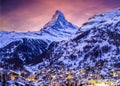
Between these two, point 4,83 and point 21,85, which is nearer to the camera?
point 4,83

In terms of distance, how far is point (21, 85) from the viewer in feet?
612

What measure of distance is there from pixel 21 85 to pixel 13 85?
11.3 metres

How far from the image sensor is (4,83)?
572 feet

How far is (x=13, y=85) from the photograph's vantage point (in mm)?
175750

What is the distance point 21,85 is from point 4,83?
14490 millimetres

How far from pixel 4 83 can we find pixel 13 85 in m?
4.77
